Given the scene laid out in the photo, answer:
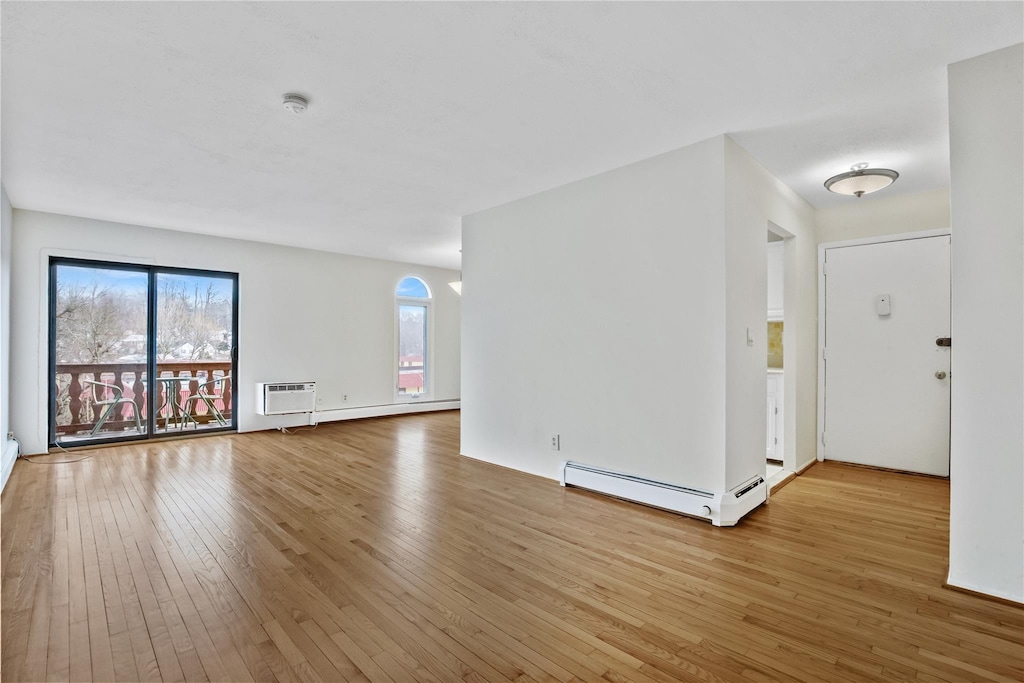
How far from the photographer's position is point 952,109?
2.48 metres

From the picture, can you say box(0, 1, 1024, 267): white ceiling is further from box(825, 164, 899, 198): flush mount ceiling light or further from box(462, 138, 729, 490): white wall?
box(462, 138, 729, 490): white wall

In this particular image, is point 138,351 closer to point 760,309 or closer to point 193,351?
point 193,351

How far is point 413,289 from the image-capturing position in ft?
28.4

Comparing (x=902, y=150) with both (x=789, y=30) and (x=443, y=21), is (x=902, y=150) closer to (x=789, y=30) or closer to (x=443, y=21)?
(x=789, y=30)

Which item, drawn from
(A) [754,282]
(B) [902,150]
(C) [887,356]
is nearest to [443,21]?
(A) [754,282]

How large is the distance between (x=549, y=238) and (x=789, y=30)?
2486 mm

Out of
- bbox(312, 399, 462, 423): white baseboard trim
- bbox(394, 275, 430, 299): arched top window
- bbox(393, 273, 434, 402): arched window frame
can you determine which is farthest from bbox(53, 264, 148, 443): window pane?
bbox(394, 275, 430, 299): arched top window

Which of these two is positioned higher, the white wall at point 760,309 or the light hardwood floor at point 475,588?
the white wall at point 760,309

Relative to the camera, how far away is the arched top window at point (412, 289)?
843cm

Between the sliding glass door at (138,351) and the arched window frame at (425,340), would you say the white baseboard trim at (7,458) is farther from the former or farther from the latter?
the arched window frame at (425,340)

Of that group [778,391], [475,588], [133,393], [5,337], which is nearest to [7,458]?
[5,337]

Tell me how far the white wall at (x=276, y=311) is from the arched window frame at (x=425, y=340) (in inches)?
3.5

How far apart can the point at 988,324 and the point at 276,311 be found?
288 inches

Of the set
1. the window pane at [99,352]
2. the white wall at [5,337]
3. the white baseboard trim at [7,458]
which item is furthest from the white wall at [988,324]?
the window pane at [99,352]
